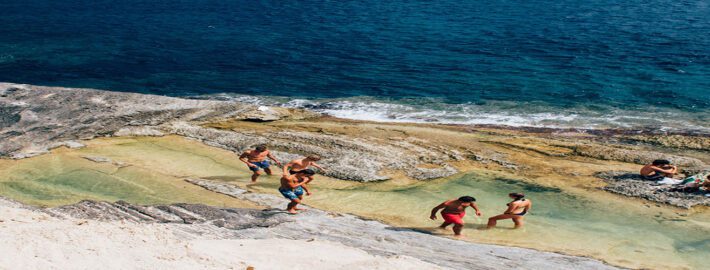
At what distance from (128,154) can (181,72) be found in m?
25.5

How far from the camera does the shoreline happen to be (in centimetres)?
2640

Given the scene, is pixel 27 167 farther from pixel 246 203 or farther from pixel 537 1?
pixel 537 1

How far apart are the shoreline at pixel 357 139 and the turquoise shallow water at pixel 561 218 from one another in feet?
3.93

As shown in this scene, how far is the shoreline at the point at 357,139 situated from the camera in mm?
26398

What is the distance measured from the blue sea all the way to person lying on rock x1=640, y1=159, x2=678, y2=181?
42.0 feet

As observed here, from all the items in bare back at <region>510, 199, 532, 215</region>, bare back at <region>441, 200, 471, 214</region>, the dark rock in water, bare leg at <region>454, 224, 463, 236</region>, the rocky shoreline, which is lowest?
the rocky shoreline

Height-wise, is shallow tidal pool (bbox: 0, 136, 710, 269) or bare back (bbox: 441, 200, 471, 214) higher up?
bare back (bbox: 441, 200, 471, 214)

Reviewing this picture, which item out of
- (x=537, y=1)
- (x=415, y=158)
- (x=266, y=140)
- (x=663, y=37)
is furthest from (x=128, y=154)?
(x=537, y=1)

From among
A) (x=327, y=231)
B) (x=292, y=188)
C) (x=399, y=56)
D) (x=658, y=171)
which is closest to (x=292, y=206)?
(x=292, y=188)

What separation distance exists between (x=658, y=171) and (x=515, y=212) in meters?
7.33

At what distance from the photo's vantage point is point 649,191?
2328cm

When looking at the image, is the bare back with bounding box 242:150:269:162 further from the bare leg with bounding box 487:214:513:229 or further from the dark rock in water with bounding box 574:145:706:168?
the dark rock in water with bounding box 574:145:706:168

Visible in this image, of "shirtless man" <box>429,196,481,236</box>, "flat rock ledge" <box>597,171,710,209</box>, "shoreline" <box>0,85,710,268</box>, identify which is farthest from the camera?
"shoreline" <box>0,85,710,268</box>

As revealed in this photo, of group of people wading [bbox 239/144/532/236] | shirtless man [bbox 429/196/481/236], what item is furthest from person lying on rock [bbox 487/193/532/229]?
shirtless man [bbox 429/196/481/236]
